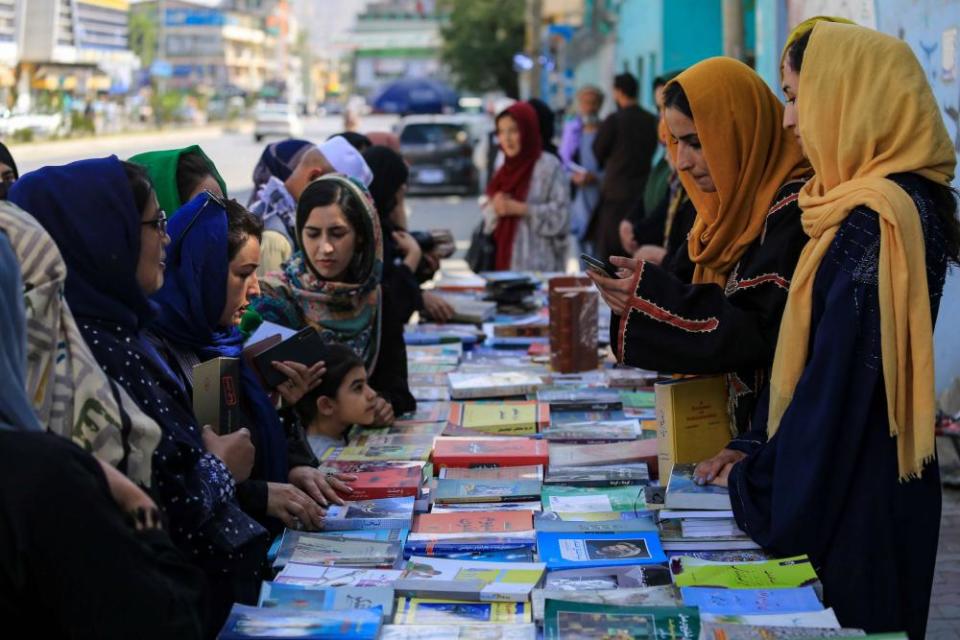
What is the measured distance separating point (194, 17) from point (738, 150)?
362 feet

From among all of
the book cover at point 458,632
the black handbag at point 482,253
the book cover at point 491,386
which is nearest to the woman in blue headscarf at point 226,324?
the book cover at point 458,632

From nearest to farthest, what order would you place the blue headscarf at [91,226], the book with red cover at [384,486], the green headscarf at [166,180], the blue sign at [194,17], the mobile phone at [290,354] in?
the blue headscarf at [91,226]
the book with red cover at [384,486]
the mobile phone at [290,354]
the green headscarf at [166,180]
the blue sign at [194,17]

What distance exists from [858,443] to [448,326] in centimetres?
323

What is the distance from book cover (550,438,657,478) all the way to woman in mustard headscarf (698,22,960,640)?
2.39ft

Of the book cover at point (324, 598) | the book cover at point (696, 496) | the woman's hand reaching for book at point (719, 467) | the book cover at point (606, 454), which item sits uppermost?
the woman's hand reaching for book at point (719, 467)

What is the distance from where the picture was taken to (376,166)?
18.4ft

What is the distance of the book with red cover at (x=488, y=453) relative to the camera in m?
3.41

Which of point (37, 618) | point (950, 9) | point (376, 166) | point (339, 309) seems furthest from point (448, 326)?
point (37, 618)

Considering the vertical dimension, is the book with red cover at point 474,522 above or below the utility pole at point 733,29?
below

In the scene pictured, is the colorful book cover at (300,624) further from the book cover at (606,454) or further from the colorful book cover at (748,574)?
the book cover at (606,454)

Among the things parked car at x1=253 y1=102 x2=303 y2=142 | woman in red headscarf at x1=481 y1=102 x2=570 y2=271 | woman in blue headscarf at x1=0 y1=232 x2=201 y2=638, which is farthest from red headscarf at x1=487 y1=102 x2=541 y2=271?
parked car at x1=253 y1=102 x2=303 y2=142

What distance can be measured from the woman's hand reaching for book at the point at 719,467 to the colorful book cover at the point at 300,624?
947 millimetres

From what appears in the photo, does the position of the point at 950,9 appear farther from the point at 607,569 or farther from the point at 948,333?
the point at 607,569

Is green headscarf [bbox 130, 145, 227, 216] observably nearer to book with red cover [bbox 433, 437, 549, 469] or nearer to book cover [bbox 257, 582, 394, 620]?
book with red cover [bbox 433, 437, 549, 469]
